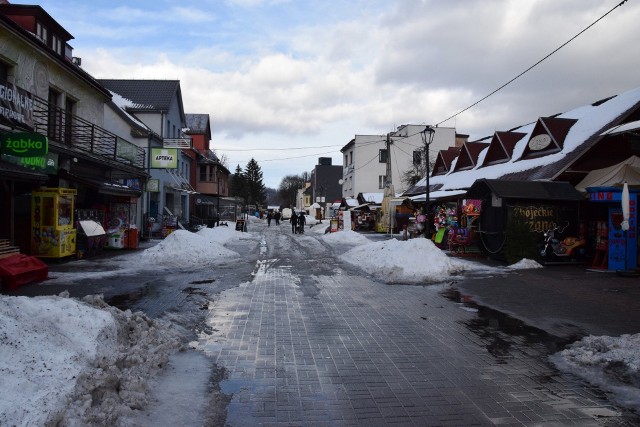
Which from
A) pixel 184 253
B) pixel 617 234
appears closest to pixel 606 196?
pixel 617 234

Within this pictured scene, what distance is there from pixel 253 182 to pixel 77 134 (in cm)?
8188

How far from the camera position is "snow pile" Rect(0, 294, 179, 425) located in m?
3.22

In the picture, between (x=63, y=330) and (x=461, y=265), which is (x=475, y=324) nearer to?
(x=63, y=330)

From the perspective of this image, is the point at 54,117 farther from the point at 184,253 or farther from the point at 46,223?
the point at 184,253

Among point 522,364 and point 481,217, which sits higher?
point 481,217

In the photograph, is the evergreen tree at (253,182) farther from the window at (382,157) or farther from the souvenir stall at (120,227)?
the souvenir stall at (120,227)

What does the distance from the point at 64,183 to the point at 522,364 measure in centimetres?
1591

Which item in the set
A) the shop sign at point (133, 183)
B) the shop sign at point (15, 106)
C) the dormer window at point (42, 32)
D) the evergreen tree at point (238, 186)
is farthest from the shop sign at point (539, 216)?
the evergreen tree at point (238, 186)

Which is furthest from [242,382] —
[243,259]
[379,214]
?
[379,214]

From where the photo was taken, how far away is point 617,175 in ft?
49.2

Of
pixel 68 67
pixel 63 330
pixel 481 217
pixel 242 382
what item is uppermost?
pixel 68 67

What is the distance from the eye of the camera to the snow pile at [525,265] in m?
15.0

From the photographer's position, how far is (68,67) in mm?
17359

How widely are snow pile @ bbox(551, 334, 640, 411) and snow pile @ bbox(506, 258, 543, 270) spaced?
8922 millimetres
